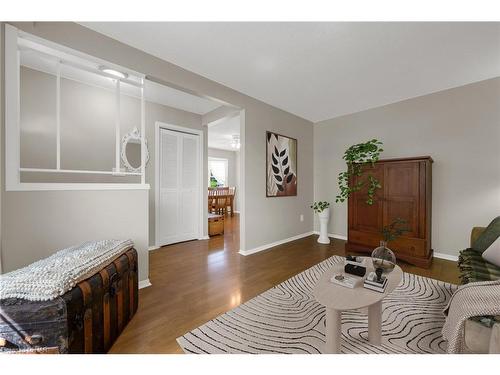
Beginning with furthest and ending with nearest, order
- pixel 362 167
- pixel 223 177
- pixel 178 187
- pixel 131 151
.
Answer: pixel 223 177 → pixel 178 187 → pixel 362 167 → pixel 131 151

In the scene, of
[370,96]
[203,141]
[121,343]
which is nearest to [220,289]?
[121,343]

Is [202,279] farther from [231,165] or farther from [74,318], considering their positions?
[231,165]

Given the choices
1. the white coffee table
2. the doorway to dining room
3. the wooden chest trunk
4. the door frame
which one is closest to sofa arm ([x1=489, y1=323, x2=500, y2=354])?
the white coffee table

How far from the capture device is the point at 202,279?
7.23 feet

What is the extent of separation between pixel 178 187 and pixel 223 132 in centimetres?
232

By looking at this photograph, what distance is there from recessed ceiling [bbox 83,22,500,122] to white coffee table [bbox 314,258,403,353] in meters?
2.03

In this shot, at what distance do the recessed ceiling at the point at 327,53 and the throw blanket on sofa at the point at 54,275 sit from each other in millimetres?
1868

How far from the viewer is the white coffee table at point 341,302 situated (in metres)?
1.08

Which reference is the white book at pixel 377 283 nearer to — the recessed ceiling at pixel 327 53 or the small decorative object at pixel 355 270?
the small decorative object at pixel 355 270

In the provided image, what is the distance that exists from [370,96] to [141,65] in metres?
3.12

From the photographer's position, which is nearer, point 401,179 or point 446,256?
point 401,179

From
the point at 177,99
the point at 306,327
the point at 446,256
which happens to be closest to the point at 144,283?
the point at 306,327

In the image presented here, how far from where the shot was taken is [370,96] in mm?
3025

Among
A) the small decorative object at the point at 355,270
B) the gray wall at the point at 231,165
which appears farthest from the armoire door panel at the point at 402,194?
the gray wall at the point at 231,165
